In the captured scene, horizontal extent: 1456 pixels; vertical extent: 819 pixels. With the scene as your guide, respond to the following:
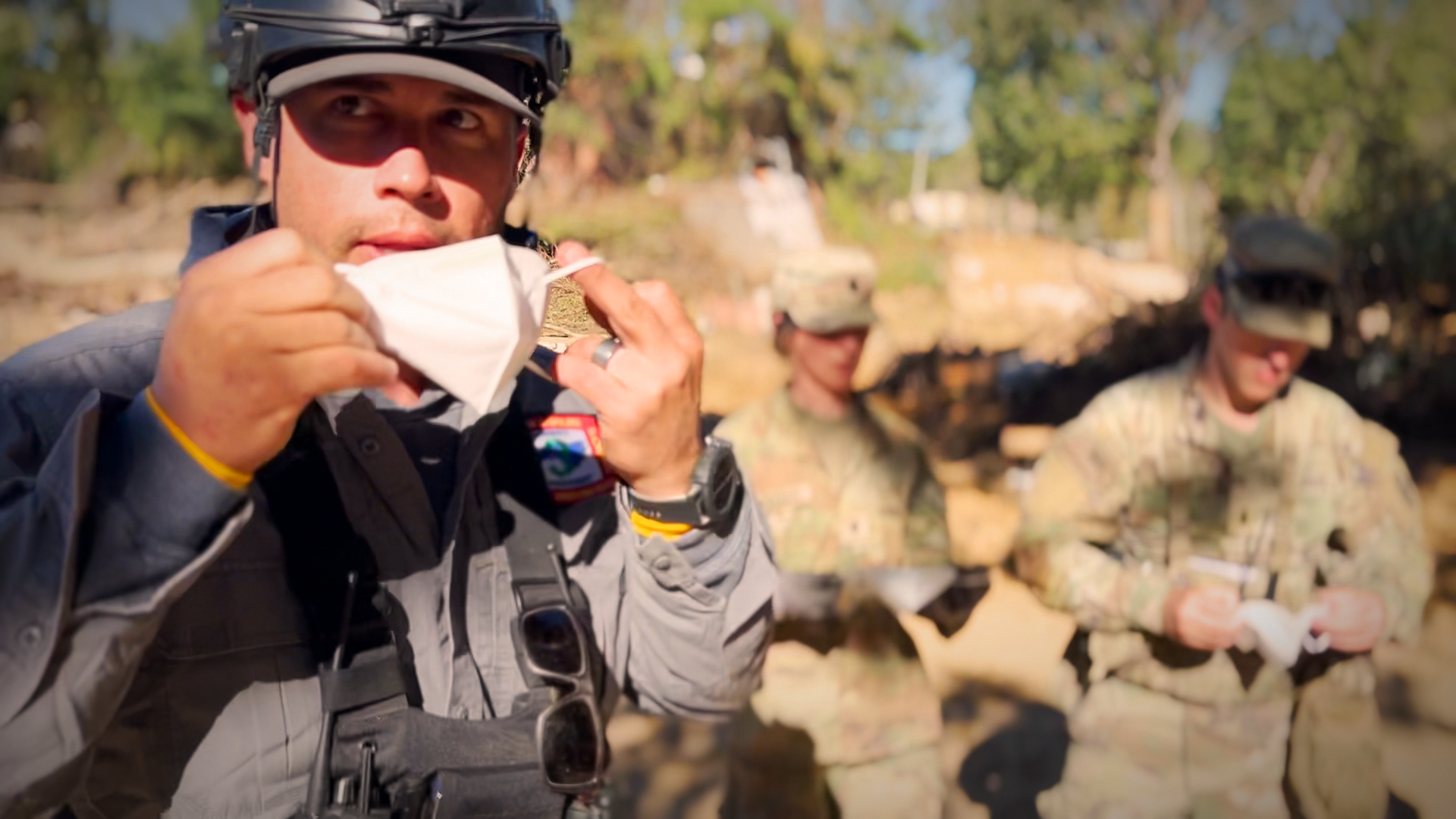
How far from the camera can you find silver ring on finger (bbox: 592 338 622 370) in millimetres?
1519

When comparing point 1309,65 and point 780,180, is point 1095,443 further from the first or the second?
point 1309,65

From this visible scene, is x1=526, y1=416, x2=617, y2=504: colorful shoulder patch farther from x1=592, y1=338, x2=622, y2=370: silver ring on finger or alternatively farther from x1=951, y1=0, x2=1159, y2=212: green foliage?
x1=951, y1=0, x2=1159, y2=212: green foliage

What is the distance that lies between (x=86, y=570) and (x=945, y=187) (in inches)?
2037

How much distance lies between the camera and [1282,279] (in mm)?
3377

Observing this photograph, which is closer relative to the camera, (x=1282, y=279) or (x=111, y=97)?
(x=1282, y=279)

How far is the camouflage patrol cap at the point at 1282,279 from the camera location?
327 centimetres

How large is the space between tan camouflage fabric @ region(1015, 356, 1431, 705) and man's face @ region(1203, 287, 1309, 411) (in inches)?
4.4

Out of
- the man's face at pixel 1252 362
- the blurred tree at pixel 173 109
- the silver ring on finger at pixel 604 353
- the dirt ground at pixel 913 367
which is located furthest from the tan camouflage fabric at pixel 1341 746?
the blurred tree at pixel 173 109

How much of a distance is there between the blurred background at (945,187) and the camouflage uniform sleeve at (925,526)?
3.88 feet

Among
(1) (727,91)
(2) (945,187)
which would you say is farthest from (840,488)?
(2) (945,187)

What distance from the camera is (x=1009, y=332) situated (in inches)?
760

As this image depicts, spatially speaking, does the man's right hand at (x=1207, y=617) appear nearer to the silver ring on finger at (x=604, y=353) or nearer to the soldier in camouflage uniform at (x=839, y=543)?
the soldier in camouflage uniform at (x=839, y=543)

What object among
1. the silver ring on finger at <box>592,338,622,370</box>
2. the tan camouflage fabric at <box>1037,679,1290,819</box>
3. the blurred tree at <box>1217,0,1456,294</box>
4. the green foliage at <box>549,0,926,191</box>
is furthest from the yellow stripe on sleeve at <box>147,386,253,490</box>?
the green foliage at <box>549,0,926,191</box>

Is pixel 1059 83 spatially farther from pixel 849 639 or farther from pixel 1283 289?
pixel 849 639
